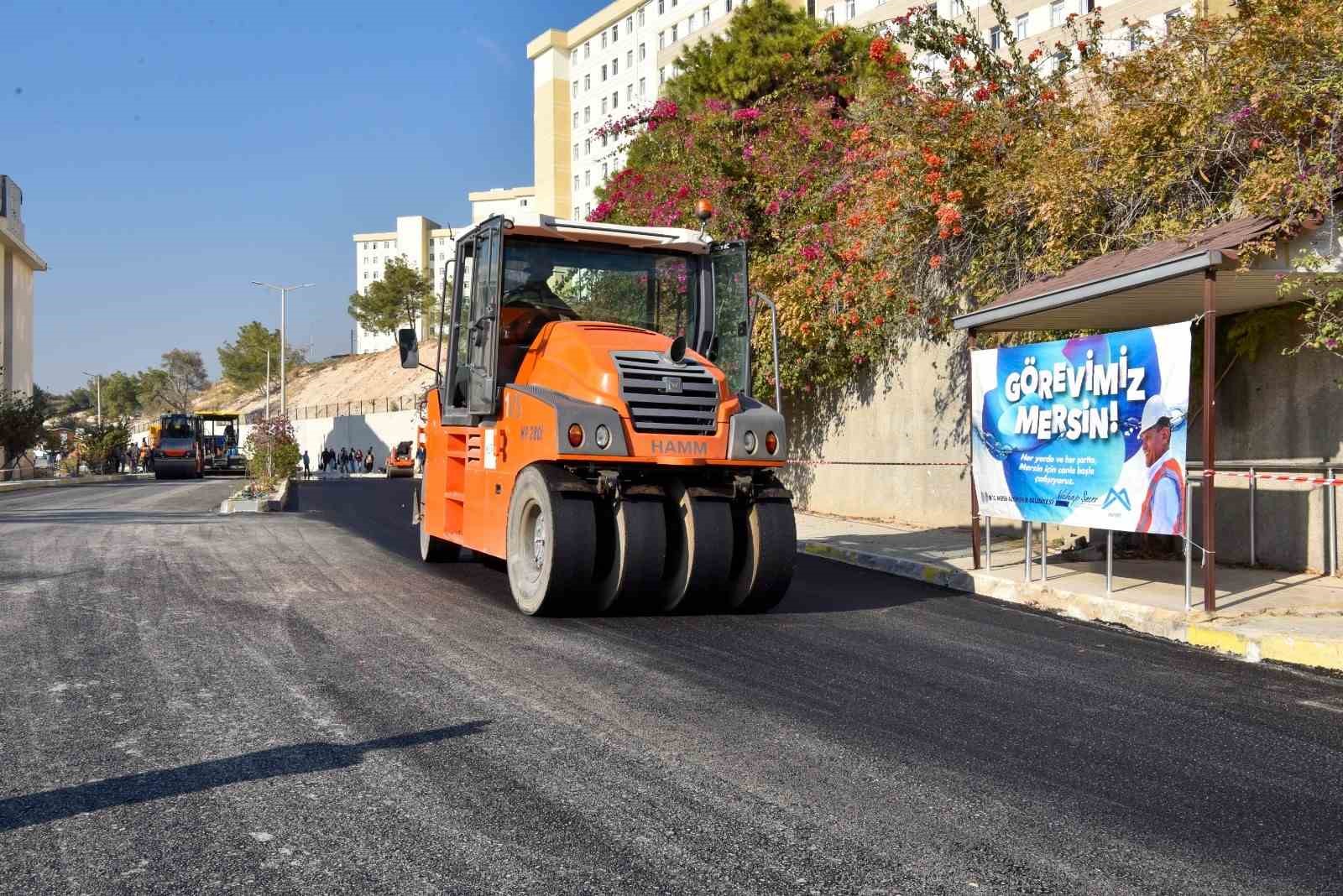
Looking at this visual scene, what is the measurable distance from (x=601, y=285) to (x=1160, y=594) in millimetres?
5473

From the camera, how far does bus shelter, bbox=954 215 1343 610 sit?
27.1 feet

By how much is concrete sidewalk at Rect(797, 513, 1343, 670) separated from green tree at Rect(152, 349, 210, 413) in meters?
135

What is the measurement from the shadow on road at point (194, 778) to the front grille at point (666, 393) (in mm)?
3726

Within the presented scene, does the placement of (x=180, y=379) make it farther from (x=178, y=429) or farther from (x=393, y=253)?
(x=178, y=429)

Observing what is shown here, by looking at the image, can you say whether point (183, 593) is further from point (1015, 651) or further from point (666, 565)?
point (1015, 651)

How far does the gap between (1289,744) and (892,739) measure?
1.94m

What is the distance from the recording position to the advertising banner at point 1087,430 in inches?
335

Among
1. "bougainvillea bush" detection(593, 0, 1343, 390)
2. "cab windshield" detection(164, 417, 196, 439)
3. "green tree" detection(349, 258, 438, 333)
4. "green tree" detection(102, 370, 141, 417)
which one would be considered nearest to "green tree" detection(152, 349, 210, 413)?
"green tree" detection(102, 370, 141, 417)

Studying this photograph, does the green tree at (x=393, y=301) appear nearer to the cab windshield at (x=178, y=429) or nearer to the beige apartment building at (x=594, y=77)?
the beige apartment building at (x=594, y=77)

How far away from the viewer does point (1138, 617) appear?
28.7 feet

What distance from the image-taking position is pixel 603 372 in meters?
8.49

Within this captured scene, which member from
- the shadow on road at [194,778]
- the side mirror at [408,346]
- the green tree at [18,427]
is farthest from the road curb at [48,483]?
the shadow on road at [194,778]

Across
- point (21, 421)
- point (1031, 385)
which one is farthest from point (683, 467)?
point (21, 421)

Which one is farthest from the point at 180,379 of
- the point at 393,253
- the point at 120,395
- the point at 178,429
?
the point at 178,429
